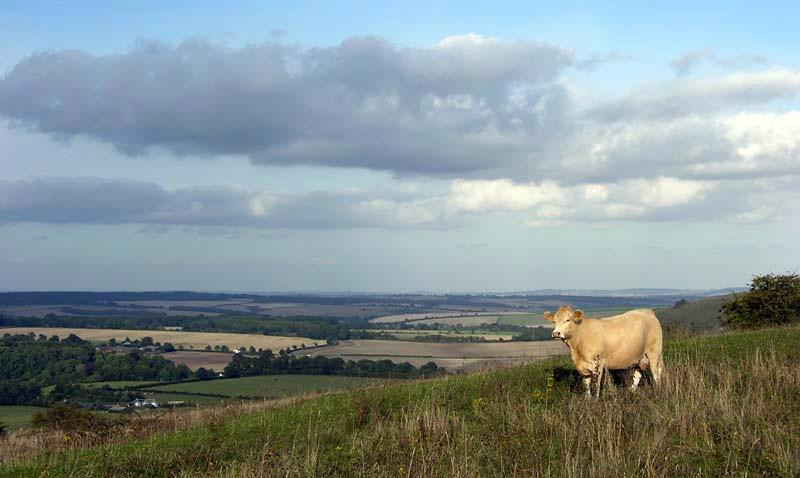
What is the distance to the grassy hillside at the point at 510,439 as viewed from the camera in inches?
371

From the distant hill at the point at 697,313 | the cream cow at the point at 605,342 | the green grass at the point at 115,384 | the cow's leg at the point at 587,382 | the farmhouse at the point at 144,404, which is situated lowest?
the green grass at the point at 115,384

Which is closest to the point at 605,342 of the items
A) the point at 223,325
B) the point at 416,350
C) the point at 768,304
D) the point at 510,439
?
the point at 510,439

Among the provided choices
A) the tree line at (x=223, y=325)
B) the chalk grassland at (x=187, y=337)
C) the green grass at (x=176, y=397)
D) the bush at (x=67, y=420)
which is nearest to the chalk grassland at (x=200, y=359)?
the chalk grassland at (x=187, y=337)

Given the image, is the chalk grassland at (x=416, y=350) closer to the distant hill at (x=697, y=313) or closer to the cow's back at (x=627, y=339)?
the distant hill at (x=697, y=313)

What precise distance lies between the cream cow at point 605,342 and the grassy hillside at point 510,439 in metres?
0.81

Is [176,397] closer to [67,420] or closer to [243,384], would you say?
[243,384]

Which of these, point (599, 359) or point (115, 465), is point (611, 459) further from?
point (115, 465)

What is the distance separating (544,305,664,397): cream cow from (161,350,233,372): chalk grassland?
209 feet

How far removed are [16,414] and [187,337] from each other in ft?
200

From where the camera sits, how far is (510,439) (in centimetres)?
1098

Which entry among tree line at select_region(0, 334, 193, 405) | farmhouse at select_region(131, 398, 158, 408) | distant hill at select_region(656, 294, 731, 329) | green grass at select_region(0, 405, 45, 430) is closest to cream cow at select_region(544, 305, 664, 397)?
farmhouse at select_region(131, 398, 158, 408)

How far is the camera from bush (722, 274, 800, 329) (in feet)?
107

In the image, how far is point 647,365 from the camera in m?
17.2

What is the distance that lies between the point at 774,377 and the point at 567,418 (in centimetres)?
601
